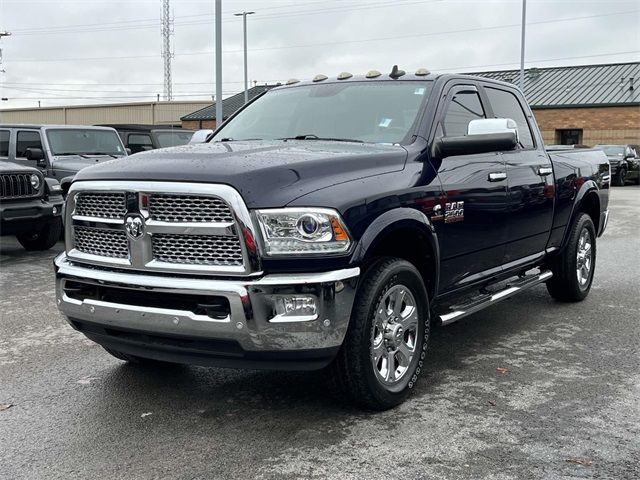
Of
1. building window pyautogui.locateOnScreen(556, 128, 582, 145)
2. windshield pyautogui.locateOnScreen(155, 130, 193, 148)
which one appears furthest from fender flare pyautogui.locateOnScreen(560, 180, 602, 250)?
building window pyautogui.locateOnScreen(556, 128, 582, 145)

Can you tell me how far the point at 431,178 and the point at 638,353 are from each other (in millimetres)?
2168

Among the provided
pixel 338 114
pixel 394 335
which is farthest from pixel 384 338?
pixel 338 114

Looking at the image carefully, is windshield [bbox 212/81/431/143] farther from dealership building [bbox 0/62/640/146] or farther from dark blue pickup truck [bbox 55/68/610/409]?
dealership building [bbox 0/62/640/146]

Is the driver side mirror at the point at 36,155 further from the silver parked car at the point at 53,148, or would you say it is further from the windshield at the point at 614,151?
the windshield at the point at 614,151

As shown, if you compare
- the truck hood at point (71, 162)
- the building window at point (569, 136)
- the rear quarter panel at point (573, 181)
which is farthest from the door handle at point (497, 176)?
the building window at point (569, 136)

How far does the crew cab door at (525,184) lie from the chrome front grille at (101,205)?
2.83 m

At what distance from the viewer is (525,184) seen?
18.2 feet

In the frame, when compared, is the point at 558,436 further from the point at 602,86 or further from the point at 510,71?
the point at 510,71

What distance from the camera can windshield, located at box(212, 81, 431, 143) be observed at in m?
4.75

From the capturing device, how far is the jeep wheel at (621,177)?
88.5ft

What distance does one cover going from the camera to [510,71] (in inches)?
1727

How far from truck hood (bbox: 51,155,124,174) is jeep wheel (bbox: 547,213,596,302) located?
7.65 m

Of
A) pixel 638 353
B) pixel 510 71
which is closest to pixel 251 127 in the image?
pixel 638 353

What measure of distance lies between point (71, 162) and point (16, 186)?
228cm
